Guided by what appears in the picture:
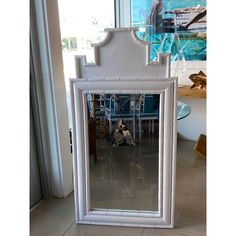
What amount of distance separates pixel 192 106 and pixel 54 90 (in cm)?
194

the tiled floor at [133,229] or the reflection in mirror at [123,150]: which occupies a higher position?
the reflection in mirror at [123,150]

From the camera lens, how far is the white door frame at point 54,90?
2.04m

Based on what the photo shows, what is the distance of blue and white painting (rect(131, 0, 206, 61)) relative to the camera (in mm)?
3256

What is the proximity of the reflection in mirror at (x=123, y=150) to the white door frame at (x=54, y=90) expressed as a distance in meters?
0.42

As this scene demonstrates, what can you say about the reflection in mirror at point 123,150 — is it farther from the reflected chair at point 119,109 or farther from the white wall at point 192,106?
the white wall at point 192,106

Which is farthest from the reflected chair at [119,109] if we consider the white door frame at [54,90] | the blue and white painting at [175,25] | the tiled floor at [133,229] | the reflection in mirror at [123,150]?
the blue and white painting at [175,25]

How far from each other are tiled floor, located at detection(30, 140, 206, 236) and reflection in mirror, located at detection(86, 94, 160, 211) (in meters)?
0.09

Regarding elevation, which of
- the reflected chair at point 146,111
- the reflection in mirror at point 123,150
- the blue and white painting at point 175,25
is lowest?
the reflection in mirror at point 123,150

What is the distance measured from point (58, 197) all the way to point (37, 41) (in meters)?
1.30

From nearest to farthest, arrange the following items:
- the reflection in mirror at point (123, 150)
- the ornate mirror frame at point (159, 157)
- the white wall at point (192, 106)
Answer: the ornate mirror frame at point (159, 157)
the reflection in mirror at point (123, 150)
the white wall at point (192, 106)
